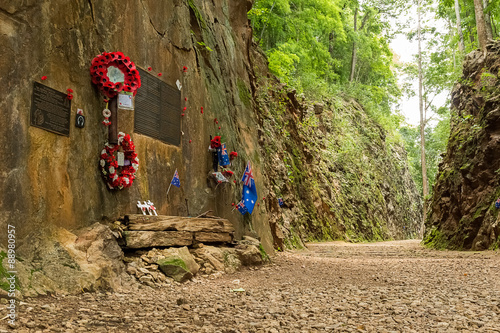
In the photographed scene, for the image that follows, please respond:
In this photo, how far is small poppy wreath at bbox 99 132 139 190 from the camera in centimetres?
627

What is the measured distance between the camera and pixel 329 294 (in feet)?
18.3

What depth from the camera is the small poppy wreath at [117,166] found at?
20.6 feet

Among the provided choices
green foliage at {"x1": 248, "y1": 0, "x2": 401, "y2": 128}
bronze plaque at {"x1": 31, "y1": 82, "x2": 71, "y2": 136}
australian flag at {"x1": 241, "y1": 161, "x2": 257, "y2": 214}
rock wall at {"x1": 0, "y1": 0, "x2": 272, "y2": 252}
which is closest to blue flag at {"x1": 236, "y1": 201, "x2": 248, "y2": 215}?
australian flag at {"x1": 241, "y1": 161, "x2": 257, "y2": 214}

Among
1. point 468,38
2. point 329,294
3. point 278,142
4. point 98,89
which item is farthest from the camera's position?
point 468,38

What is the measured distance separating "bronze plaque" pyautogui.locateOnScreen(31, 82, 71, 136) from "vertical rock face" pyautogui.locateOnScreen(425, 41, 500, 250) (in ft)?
35.8

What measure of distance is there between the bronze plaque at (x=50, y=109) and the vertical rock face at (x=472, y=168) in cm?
1092

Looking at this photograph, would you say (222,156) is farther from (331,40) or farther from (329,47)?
(329,47)

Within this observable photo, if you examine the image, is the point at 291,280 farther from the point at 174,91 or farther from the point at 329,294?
the point at 174,91

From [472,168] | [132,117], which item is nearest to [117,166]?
[132,117]

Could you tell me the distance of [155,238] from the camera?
6.57 meters

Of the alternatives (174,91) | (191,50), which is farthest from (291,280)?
(191,50)

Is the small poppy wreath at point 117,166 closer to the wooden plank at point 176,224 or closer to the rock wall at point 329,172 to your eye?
the wooden plank at point 176,224

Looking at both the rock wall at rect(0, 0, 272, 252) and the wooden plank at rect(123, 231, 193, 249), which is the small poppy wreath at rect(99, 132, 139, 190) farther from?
the wooden plank at rect(123, 231, 193, 249)

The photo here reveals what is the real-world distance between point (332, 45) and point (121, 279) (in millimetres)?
32434
